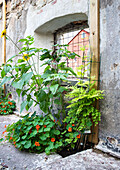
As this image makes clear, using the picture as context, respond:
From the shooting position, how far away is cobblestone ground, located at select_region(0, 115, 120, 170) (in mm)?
1437

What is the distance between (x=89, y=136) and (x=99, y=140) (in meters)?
0.14

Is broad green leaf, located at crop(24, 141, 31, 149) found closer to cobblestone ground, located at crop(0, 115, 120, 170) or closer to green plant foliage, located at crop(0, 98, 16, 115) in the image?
cobblestone ground, located at crop(0, 115, 120, 170)

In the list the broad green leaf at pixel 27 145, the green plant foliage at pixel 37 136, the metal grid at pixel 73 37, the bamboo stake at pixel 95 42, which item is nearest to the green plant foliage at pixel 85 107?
the bamboo stake at pixel 95 42

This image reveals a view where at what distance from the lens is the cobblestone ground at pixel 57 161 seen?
1437 mm

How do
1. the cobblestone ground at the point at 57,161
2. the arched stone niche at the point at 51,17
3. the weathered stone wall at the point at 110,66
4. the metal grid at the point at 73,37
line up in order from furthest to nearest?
the metal grid at the point at 73,37 < the arched stone niche at the point at 51,17 < the weathered stone wall at the point at 110,66 < the cobblestone ground at the point at 57,161

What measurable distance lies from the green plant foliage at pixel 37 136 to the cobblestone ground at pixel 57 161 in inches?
3.4

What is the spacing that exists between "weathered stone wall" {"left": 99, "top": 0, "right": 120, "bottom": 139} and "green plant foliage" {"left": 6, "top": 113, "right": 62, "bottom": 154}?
584 mm

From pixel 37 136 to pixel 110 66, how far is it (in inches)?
47.5

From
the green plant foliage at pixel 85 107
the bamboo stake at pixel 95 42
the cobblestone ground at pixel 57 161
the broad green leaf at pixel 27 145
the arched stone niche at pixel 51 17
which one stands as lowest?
the cobblestone ground at pixel 57 161

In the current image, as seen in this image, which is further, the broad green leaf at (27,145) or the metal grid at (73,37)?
the metal grid at (73,37)

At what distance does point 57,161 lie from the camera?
1545 mm

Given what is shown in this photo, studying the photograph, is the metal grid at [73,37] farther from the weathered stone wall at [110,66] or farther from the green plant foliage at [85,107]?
the green plant foliage at [85,107]

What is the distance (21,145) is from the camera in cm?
181

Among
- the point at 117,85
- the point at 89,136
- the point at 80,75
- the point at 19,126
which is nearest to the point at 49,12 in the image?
the point at 80,75
